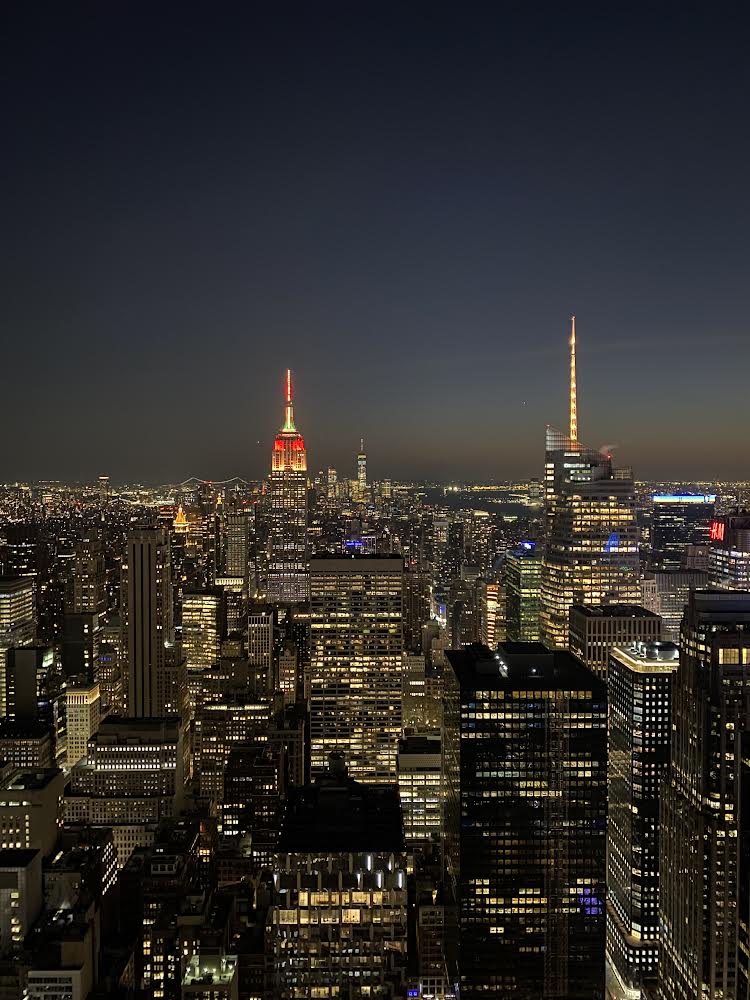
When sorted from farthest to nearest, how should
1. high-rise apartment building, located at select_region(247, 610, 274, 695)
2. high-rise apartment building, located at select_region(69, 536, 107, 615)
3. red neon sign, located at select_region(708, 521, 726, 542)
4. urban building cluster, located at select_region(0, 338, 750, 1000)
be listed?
1. high-rise apartment building, located at select_region(247, 610, 274, 695)
2. high-rise apartment building, located at select_region(69, 536, 107, 615)
3. red neon sign, located at select_region(708, 521, 726, 542)
4. urban building cluster, located at select_region(0, 338, 750, 1000)

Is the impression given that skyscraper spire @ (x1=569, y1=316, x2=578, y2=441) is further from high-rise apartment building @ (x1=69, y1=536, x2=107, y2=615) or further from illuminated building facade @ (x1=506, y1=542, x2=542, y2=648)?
high-rise apartment building @ (x1=69, y1=536, x2=107, y2=615)

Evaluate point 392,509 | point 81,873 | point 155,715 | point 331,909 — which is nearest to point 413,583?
point 392,509

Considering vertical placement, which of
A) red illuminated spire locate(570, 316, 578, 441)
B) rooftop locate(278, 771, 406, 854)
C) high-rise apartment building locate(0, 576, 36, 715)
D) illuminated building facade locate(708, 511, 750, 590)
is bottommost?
rooftop locate(278, 771, 406, 854)

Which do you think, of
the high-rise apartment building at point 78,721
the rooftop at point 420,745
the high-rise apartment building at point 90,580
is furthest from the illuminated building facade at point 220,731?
the high-rise apartment building at point 90,580

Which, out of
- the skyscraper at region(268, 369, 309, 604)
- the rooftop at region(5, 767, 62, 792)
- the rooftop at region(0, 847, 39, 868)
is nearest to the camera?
the rooftop at region(0, 847, 39, 868)

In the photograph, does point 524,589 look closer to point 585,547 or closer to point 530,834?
point 585,547

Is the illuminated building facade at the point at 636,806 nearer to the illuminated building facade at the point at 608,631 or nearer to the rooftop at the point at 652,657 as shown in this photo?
the rooftop at the point at 652,657

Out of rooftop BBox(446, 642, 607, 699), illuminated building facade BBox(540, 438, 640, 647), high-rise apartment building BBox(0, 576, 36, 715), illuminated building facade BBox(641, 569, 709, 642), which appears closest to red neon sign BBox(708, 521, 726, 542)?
illuminated building facade BBox(641, 569, 709, 642)
